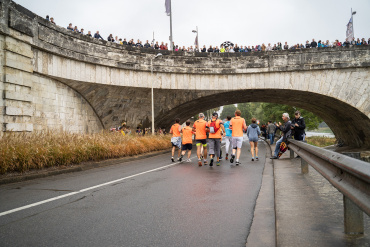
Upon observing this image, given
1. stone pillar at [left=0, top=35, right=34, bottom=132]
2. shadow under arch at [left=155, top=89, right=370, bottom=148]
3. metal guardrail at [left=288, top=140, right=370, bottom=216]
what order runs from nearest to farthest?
metal guardrail at [left=288, top=140, right=370, bottom=216]
stone pillar at [left=0, top=35, right=34, bottom=132]
shadow under arch at [left=155, top=89, right=370, bottom=148]

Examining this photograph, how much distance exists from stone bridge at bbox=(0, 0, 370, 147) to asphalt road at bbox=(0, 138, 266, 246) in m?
8.77

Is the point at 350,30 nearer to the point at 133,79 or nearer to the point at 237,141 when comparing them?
the point at 133,79

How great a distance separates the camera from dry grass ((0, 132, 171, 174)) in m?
8.74

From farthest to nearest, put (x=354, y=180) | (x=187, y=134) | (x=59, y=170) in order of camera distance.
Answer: (x=187, y=134) → (x=59, y=170) → (x=354, y=180)

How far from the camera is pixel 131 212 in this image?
4.69m

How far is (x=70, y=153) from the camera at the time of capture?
10.7 meters

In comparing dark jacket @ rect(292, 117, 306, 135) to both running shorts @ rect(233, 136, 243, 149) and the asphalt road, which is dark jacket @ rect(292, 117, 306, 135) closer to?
running shorts @ rect(233, 136, 243, 149)

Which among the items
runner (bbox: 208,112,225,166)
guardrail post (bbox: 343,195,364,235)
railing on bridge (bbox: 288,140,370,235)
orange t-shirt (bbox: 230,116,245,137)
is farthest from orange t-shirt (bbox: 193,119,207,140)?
guardrail post (bbox: 343,195,364,235)

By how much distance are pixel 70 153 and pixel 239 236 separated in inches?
333

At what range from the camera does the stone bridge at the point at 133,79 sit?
47.5 ft


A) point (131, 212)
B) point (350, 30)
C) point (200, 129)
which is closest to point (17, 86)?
point (200, 129)

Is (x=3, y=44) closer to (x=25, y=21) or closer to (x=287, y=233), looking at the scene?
(x=25, y=21)

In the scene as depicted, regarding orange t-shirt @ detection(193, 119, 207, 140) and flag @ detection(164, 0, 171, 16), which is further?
flag @ detection(164, 0, 171, 16)

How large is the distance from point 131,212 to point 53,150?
21.4 feet
